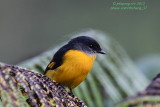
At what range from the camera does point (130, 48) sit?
12117 mm

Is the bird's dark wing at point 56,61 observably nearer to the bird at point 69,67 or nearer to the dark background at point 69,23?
the bird at point 69,67

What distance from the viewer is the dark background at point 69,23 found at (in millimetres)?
11828

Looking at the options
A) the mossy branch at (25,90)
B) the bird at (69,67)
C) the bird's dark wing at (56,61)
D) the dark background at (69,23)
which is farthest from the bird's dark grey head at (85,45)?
the dark background at (69,23)

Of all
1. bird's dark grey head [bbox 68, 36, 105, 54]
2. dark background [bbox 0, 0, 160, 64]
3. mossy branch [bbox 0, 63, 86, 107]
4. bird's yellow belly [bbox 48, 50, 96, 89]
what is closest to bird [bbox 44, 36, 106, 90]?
bird's yellow belly [bbox 48, 50, 96, 89]

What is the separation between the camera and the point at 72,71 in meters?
4.14

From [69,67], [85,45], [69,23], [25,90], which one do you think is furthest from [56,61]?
[69,23]

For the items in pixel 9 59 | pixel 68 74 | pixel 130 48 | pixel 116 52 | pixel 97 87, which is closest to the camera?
pixel 68 74

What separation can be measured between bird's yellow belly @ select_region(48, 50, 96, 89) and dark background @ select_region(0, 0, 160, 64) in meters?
6.87

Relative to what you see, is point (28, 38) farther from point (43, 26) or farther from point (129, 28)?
point (129, 28)

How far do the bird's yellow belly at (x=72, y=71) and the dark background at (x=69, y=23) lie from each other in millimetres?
6866

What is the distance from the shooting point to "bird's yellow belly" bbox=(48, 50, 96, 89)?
413 cm

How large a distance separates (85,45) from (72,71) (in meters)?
0.57

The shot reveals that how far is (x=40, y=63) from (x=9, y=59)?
6388 millimetres

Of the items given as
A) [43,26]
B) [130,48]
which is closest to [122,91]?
[130,48]
